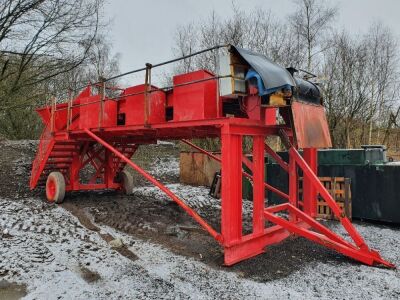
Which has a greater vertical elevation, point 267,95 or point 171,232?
point 267,95

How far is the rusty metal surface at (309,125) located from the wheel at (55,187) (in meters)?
6.04

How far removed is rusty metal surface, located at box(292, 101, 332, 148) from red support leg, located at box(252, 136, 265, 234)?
0.63m

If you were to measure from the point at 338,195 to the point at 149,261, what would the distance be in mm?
5007

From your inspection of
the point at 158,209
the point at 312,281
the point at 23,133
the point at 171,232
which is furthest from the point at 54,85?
the point at 312,281

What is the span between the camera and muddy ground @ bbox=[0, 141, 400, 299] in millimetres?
4199

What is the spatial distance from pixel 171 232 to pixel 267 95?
3.13m

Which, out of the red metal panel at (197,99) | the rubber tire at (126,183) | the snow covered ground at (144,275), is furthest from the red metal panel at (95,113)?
the rubber tire at (126,183)

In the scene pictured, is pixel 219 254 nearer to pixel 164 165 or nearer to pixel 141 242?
pixel 141 242

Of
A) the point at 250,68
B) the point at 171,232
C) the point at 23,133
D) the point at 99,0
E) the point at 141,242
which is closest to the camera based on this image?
the point at 250,68

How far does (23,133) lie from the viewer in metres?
18.7

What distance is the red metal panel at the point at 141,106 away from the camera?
6102 millimetres

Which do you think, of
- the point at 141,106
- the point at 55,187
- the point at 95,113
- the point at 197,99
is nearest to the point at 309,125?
the point at 197,99

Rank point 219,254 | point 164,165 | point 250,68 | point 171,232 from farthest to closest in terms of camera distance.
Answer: point 164,165 < point 171,232 < point 219,254 < point 250,68

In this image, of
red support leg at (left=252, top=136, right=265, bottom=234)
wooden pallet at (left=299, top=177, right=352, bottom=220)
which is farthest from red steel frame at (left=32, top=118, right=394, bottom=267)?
wooden pallet at (left=299, top=177, right=352, bottom=220)
